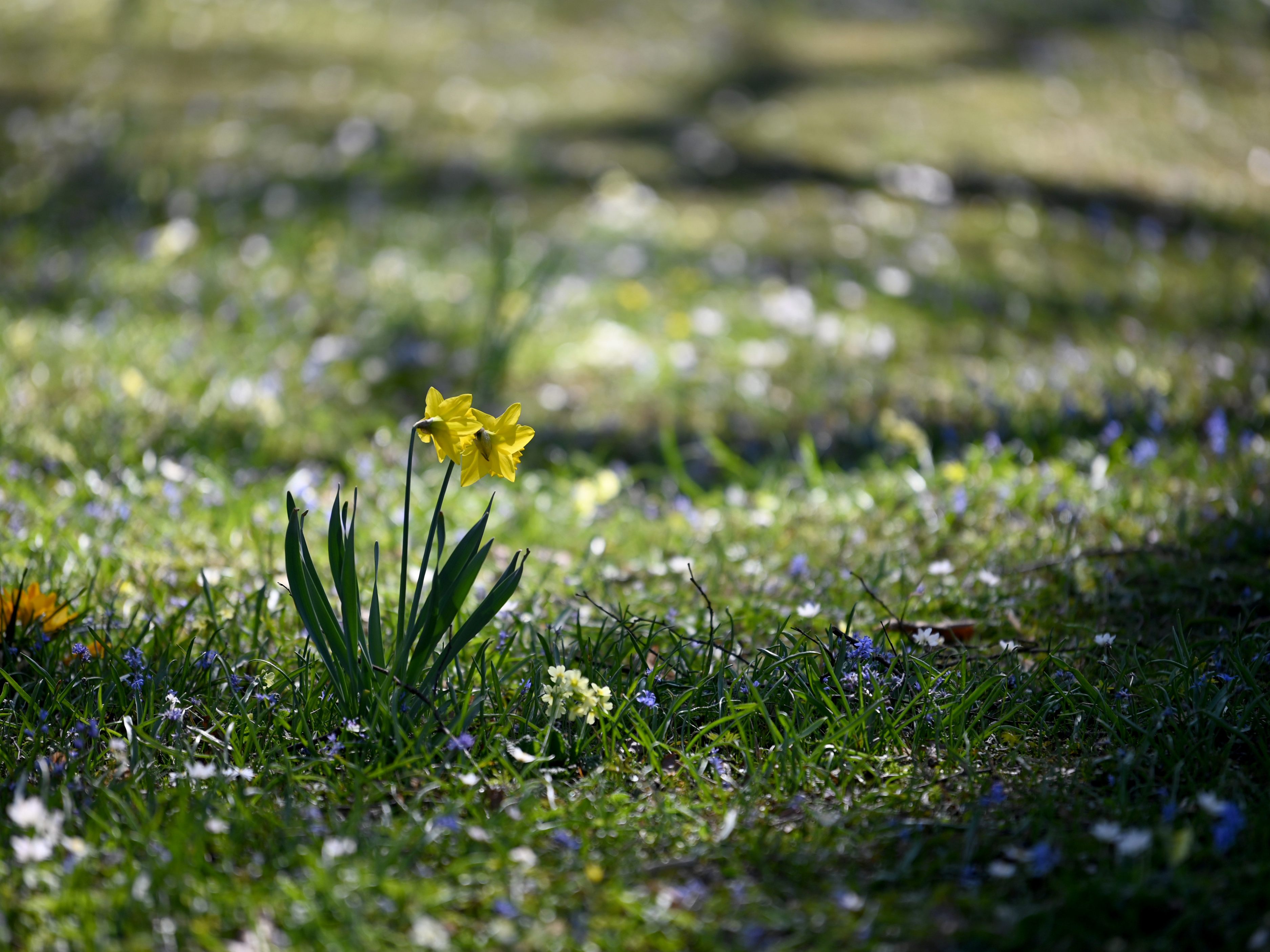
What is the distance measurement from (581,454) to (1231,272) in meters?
4.17

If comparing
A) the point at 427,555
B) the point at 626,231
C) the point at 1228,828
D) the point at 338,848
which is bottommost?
the point at 1228,828

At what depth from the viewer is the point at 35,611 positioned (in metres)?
2.26

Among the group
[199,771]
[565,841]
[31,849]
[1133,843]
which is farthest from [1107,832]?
[31,849]

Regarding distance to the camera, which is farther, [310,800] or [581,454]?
[581,454]

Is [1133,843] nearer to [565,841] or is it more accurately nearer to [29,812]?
[565,841]

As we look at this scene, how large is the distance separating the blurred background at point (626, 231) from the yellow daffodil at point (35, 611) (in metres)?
1.19

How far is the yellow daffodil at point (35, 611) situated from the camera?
A: 2.22 m

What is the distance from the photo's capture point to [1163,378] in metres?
4.35

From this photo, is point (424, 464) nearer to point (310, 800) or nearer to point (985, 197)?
point (310, 800)

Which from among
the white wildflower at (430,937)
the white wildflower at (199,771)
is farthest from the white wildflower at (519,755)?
the white wildflower at (199,771)

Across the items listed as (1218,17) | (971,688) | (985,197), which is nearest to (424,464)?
(971,688)

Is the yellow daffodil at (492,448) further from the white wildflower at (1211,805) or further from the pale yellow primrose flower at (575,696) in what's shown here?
the white wildflower at (1211,805)

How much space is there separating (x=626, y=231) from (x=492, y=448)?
4439mm

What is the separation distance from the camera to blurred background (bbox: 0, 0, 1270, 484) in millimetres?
4074
